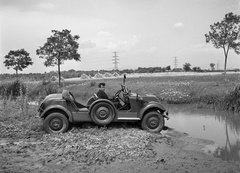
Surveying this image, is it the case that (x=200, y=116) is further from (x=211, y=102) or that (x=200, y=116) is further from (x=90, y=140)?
(x=90, y=140)

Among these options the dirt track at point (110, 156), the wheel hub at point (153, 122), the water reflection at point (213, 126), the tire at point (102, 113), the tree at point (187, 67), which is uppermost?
→ the tree at point (187, 67)

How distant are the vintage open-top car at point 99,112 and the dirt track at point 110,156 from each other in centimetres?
69

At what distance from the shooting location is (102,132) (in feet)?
27.7

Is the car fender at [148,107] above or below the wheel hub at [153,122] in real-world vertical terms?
above

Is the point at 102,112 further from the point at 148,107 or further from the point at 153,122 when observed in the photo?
the point at 153,122

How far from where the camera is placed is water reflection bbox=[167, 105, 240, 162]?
8094 millimetres

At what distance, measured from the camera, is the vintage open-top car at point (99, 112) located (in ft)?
28.5

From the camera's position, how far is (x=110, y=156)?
6629mm

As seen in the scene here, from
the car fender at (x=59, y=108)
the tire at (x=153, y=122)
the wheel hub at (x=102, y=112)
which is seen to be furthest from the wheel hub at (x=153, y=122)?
the car fender at (x=59, y=108)

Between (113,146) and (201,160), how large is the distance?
2.26 metres

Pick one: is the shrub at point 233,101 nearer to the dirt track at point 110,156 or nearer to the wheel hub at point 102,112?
the dirt track at point 110,156

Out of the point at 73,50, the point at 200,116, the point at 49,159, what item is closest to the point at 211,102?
the point at 200,116

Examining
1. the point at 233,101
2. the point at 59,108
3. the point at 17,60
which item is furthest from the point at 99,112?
the point at 17,60

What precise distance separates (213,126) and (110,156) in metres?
6.06
